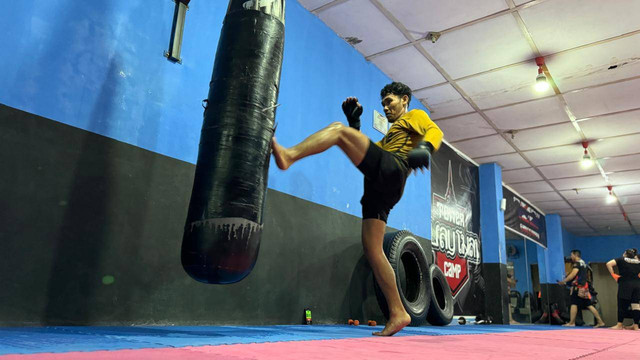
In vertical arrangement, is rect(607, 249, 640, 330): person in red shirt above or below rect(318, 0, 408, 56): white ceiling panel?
below

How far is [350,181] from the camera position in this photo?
4.67 meters

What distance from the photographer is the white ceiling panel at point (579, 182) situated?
8.97 meters

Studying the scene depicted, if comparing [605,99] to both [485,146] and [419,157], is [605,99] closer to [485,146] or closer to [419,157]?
[485,146]

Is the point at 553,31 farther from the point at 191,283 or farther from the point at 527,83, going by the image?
the point at 191,283

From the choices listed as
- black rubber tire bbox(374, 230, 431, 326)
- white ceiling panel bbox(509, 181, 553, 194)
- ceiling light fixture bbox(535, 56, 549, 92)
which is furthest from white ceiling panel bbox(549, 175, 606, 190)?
black rubber tire bbox(374, 230, 431, 326)

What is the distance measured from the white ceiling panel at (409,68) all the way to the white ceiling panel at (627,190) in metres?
6.52

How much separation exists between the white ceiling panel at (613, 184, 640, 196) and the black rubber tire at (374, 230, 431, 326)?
7112 mm

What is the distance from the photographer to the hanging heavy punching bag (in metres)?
1.83

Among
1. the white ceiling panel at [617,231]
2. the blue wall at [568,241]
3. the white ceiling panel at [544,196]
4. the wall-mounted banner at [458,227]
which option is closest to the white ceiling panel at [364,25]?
the wall-mounted banner at [458,227]

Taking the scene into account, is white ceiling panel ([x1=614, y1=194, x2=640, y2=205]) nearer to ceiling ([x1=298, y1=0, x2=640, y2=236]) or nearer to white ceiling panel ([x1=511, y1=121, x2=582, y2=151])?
ceiling ([x1=298, y1=0, x2=640, y2=236])

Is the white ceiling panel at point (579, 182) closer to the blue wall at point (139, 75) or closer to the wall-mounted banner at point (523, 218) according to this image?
the wall-mounted banner at point (523, 218)

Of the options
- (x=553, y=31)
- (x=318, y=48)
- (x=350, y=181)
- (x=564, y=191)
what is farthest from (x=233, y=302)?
(x=564, y=191)

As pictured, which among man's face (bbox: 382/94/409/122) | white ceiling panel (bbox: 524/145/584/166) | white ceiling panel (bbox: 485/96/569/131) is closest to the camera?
man's face (bbox: 382/94/409/122)

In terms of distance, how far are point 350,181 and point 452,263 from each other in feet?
9.79
